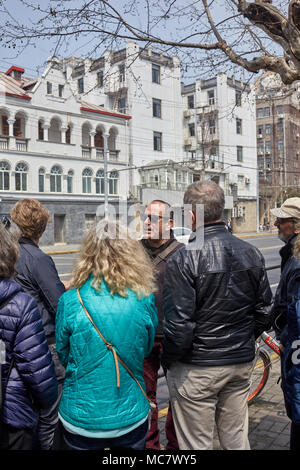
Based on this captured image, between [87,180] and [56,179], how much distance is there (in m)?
3.09

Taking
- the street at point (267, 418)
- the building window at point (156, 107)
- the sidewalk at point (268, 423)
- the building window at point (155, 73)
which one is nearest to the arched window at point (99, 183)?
the building window at point (156, 107)

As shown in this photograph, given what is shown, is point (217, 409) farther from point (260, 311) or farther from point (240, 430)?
point (260, 311)

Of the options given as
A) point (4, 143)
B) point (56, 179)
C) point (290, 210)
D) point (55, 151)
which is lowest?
point (290, 210)

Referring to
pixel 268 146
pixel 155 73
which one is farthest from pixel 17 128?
pixel 268 146

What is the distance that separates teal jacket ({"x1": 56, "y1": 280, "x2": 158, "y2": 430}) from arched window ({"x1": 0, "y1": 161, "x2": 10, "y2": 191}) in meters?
30.7

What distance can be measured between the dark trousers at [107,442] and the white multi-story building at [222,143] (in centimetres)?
4485

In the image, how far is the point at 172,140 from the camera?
147 ft

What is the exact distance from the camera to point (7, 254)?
2.52 metres

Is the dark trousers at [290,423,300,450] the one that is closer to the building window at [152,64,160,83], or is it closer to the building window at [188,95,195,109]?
the building window at [152,64,160,83]

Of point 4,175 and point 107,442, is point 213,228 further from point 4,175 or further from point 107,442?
point 4,175

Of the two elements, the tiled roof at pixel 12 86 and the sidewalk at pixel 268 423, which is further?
the tiled roof at pixel 12 86

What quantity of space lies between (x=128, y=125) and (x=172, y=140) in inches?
239

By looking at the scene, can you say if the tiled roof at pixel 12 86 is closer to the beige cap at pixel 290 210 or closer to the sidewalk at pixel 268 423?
the beige cap at pixel 290 210

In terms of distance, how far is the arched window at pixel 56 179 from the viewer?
3434 centimetres
